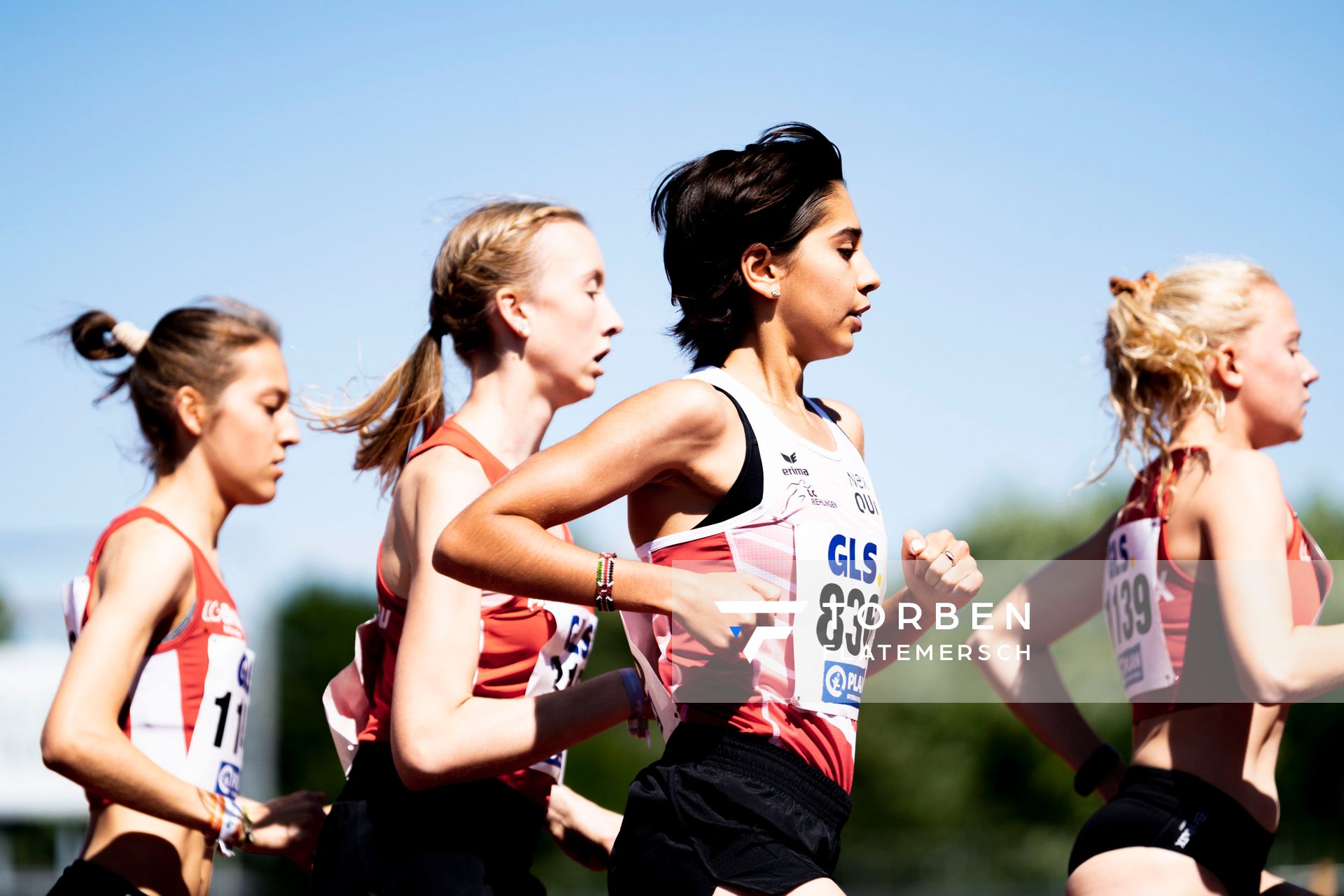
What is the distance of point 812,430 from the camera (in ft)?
9.75

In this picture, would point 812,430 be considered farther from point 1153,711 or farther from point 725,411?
point 1153,711

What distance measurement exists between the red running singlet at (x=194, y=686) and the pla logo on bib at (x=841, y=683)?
2.00 metres

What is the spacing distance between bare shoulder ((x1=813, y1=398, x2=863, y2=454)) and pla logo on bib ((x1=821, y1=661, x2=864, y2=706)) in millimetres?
717

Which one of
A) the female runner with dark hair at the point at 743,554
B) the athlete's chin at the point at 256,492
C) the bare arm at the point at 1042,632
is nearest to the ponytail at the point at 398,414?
the athlete's chin at the point at 256,492

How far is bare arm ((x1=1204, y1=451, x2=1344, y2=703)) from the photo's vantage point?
3.18 metres

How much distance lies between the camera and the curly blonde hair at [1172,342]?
12.3 ft

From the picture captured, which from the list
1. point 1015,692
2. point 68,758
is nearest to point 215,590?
point 68,758

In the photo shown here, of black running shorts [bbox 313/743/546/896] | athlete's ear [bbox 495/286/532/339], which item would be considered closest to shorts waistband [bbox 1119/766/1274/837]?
black running shorts [bbox 313/743/546/896]

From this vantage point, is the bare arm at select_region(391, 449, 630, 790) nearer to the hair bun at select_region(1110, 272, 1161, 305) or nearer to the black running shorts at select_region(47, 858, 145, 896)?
the black running shorts at select_region(47, 858, 145, 896)

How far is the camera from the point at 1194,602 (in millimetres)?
3479

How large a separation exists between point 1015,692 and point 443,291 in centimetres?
222

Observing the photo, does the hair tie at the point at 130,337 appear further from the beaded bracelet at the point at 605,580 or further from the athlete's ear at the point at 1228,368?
the athlete's ear at the point at 1228,368

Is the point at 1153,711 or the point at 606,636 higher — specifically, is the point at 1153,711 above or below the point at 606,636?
below

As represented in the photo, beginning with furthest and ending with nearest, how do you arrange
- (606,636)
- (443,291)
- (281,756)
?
(606,636) → (281,756) → (443,291)
